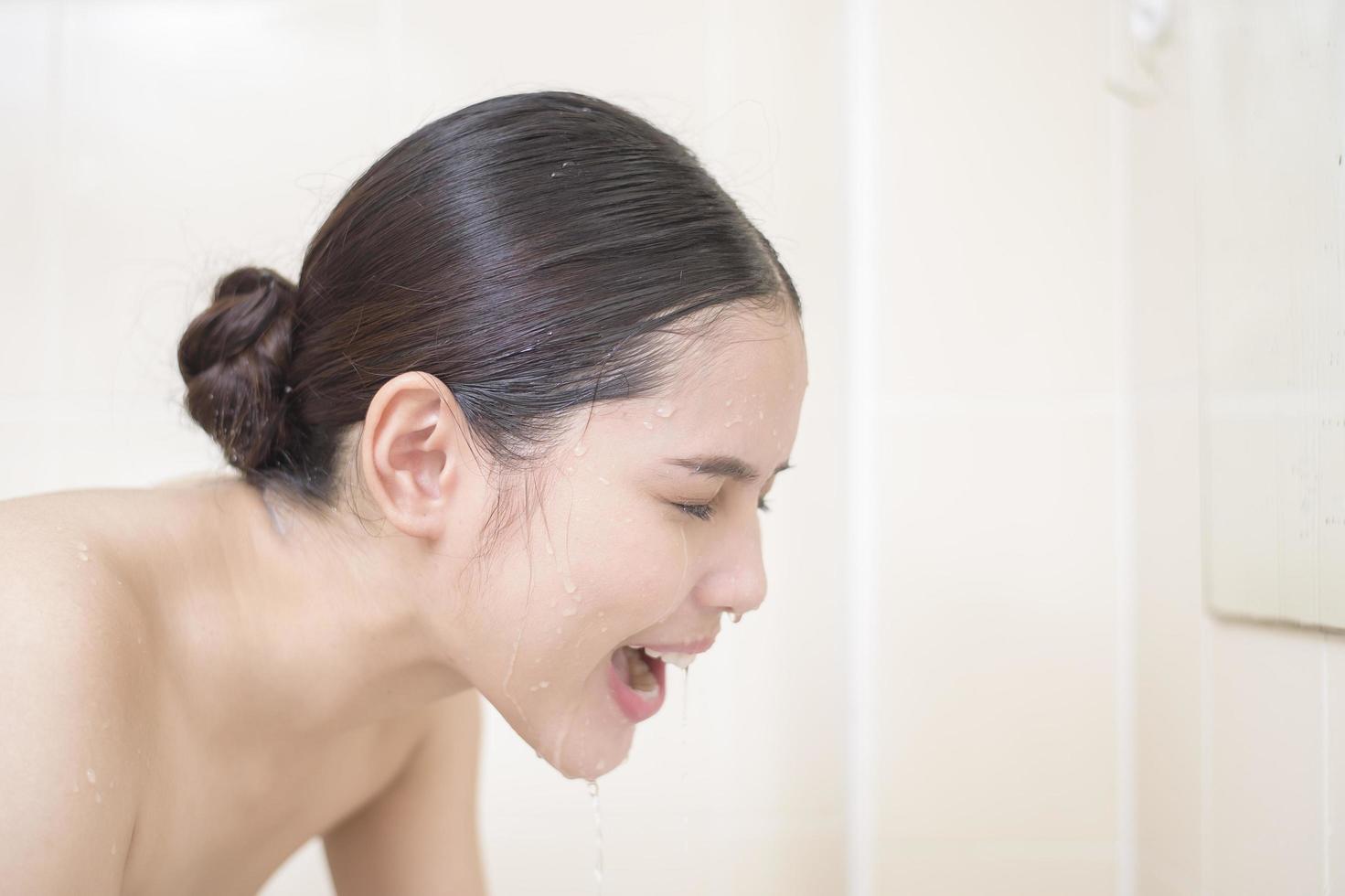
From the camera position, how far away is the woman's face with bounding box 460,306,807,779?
0.69 m

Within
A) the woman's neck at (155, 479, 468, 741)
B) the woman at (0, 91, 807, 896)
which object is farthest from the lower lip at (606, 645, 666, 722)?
the woman's neck at (155, 479, 468, 741)

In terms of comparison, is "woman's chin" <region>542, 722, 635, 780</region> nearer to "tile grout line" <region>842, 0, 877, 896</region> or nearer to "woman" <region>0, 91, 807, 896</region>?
"woman" <region>0, 91, 807, 896</region>

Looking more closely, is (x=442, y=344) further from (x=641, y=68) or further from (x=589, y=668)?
(x=641, y=68)

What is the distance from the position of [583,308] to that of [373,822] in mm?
641

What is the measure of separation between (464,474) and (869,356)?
578 millimetres

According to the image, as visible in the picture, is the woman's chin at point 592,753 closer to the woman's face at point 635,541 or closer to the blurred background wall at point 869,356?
the woman's face at point 635,541

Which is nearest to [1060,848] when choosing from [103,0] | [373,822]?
[373,822]

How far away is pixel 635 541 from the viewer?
0.70 m

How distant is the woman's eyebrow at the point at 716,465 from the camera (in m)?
0.69

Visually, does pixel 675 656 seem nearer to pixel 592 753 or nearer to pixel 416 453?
pixel 592 753

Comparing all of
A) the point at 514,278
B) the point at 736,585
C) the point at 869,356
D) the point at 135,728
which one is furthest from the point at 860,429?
the point at 135,728

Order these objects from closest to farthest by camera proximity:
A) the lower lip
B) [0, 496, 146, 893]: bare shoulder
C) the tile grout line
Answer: [0, 496, 146, 893]: bare shoulder, the lower lip, the tile grout line

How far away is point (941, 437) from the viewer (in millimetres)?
1123

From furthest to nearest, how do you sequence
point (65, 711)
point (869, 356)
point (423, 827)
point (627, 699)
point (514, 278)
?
1. point (869, 356)
2. point (423, 827)
3. point (627, 699)
4. point (514, 278)
5. point (65, 711)
